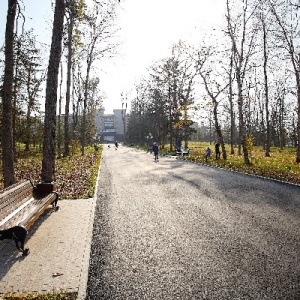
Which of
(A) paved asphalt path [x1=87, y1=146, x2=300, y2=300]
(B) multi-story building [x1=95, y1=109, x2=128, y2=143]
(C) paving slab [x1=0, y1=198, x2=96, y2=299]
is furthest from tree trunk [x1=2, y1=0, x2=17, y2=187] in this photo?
(B) multi-story building [x1=95, y1=109, x2=128, y2=143]

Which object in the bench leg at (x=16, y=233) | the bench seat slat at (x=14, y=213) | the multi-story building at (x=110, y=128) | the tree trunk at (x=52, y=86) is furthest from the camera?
the multi-story building at (x=110, y=128)

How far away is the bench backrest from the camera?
601 cm

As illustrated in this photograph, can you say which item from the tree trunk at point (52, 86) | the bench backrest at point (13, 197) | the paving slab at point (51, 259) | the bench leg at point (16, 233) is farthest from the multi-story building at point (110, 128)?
the bench leg at point (16, 233)

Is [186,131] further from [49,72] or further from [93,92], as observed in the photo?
[49,72]

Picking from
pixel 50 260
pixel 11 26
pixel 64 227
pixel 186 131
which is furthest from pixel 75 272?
pixel 186 131

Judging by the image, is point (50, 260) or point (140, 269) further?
point (50, 260)

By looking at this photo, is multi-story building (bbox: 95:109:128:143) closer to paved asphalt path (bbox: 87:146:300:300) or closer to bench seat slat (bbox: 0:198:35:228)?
paved asphalt path (bbox: 87:146:300:300)

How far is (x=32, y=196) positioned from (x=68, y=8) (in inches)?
272

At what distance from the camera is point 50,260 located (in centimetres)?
506

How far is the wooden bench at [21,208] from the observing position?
5230 millimetres

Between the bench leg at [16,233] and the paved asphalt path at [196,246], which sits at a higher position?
the bench leg at [16,233]

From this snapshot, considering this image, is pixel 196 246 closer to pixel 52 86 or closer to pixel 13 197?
pixel 13 197

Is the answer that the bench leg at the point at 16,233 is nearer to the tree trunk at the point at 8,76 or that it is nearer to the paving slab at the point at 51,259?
the paving slab at the point at 51,259

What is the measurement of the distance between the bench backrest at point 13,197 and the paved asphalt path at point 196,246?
5.87 feet
